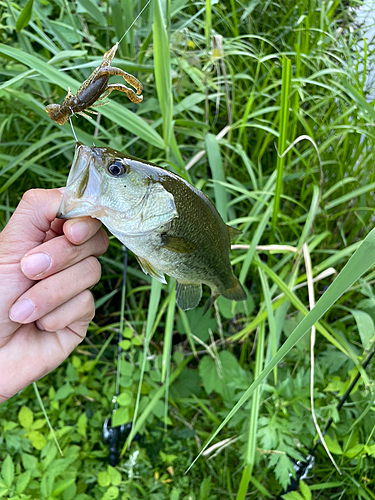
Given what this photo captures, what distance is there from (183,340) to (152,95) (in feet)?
4.06

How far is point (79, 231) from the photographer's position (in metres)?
0.85

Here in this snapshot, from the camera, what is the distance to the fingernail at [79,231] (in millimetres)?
841

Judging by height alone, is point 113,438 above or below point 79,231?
below

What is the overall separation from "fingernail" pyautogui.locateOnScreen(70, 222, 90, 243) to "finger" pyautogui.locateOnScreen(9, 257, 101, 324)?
12 centimetres

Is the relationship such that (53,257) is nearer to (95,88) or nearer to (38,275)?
(38,275)

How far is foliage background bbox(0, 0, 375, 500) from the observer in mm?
1322

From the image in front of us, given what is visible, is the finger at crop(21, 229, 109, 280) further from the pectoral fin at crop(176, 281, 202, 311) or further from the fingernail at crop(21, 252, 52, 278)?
the pectoral fin at crop(176, 281, 202, 311)

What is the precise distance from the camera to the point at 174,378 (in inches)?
65.1

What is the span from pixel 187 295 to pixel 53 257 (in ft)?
1.12

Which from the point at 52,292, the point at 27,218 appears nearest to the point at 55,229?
the point at 27,218

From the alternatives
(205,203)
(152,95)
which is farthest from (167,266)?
(152,95)

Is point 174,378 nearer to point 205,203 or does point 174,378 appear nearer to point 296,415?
point 296,415

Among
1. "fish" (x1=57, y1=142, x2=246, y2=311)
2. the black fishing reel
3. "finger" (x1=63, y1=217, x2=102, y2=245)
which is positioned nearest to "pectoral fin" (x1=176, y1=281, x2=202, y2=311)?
"fish" (x1=57, y1=142, x2=246, y2=311)

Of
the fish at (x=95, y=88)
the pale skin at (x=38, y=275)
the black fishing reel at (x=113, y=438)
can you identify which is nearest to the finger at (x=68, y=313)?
the pale skin at (x=38, y=275)
